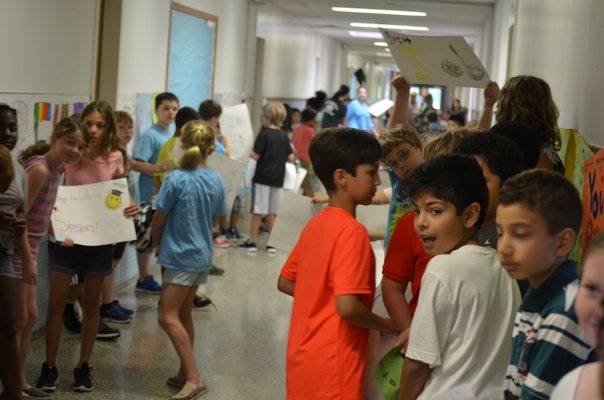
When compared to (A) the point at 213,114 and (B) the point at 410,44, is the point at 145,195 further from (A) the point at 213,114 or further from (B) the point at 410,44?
(B) the point at 410,44

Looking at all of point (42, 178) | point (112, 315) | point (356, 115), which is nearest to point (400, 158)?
point (42, 178)

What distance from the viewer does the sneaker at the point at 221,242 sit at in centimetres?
1051

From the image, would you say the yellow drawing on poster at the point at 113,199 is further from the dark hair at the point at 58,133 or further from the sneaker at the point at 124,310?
the sneaker at the point at 124,310

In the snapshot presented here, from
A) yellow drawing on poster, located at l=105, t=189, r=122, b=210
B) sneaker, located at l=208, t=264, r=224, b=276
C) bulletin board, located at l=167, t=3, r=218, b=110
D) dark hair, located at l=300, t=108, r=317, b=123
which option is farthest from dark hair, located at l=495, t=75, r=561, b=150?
dark hair, located at l=300, t=108, r=317, b=123

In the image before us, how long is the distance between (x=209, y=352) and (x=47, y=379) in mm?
1333

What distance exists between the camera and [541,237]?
6.58 feet

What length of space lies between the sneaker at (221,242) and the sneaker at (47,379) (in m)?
5.33

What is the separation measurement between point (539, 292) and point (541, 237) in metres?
0.12

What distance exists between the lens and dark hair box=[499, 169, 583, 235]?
2.01 meters

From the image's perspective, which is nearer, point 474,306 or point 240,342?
point 474,306

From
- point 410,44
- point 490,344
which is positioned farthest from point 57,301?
point 490,344

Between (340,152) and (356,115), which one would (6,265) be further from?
(356,115)

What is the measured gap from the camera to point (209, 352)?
6.22m

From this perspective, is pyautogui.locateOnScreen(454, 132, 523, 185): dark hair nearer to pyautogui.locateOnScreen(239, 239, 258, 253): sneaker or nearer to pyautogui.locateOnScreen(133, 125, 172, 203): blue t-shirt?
pyautogui.locateOnScreen(133, 125, 172, 203): blue t-shirt
